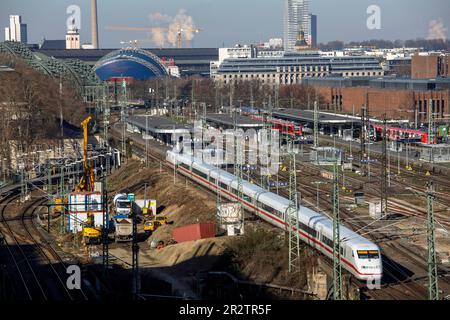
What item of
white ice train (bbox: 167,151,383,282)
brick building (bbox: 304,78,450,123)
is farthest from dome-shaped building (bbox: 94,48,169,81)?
white ice train (bbox: 167,151,383,282)

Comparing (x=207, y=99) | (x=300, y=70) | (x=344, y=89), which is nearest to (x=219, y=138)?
(x=344, y=89)

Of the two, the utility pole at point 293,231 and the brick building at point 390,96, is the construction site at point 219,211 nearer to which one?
the utility pole at point 293,231

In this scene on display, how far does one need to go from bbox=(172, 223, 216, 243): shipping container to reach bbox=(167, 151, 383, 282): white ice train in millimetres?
1079

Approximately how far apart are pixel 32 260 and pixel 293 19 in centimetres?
8319

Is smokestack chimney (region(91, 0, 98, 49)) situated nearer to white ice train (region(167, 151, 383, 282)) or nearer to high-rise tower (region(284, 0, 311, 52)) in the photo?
high-rise tower (region(284, 0, 311, 52))

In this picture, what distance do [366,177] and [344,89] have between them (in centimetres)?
2440

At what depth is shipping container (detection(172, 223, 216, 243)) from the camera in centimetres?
1688

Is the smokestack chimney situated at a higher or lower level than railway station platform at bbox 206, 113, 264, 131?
higher

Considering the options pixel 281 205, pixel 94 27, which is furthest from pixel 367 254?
pixel 94 27

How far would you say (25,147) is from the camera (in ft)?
110

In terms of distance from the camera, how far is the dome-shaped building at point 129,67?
72688mm

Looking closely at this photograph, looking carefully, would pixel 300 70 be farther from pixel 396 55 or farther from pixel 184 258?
pixel 184 258

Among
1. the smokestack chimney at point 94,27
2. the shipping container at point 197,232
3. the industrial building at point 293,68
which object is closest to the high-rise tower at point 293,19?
the smokestack chimney at point 94,27
